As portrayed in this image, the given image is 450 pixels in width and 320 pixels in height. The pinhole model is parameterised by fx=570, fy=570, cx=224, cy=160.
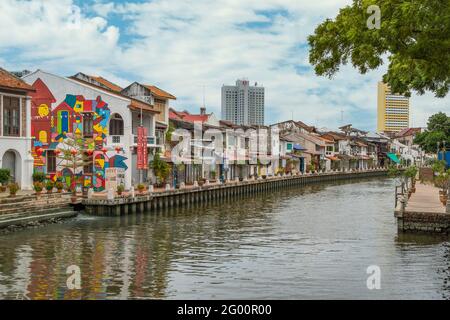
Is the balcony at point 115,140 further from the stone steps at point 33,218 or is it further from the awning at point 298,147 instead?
the awning at point 298,147

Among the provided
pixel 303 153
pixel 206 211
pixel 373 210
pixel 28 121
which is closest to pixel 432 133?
pixel 303 153

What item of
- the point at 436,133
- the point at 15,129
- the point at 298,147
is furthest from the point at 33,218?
the point at 436,133

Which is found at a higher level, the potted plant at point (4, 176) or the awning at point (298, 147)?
the awning at point (298, 147)


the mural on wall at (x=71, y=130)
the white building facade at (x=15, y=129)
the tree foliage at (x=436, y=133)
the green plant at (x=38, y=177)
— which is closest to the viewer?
the white building facade at (x=15, y=129)

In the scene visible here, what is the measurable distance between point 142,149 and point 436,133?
8120cm

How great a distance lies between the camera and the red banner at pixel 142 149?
161ft

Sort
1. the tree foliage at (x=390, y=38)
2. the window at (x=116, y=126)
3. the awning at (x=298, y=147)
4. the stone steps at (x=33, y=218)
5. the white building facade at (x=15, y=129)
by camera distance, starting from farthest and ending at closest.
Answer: the awning at (x=298, y=147)
the window at (x=116, y=126)
the white building facade at (x=15, y=129)
the stone steps at (x=33, y=218)
the tree foliage at (x=390, y=38)

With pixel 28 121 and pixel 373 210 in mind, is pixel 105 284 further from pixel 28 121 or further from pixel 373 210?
pixel 373 210

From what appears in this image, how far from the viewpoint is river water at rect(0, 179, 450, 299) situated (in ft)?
61.2

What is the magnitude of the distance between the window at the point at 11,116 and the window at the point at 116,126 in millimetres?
8925

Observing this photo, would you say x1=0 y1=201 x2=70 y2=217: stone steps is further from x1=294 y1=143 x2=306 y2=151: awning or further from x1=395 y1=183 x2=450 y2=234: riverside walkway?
x1=294 y1=143 x2=306 y2=151: awning

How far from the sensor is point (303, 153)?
11344 centimetres

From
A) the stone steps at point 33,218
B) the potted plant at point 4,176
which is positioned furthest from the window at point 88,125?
the stone steps at point 33,218
